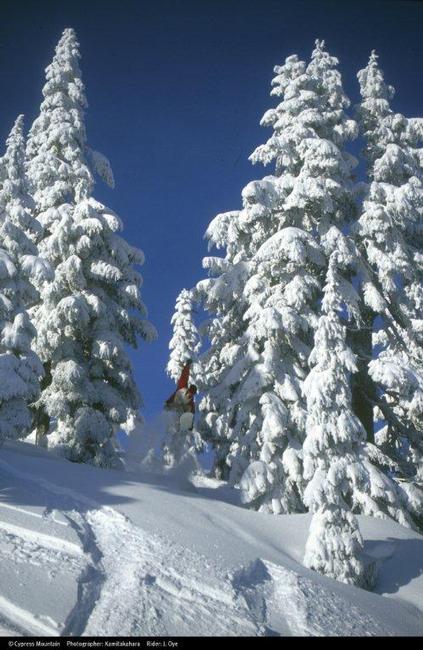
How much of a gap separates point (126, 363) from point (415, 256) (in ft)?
36.8

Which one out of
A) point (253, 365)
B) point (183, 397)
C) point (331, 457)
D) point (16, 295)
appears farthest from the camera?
point (183, 397)

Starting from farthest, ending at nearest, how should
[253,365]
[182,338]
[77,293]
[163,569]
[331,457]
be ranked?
[182,338] < [77,293] < [253,365] < [331,457] < [163,569]

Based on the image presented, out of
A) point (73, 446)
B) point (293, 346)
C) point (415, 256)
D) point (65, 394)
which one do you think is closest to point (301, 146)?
point (415, 256)

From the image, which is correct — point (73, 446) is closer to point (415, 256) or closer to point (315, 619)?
point (315, 619)

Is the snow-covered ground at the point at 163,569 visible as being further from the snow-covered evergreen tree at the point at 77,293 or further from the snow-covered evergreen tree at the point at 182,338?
the snow-covered evergreen tree at the point at 182,338

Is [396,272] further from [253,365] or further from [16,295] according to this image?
[16,295]

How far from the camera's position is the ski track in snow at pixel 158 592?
4887mm

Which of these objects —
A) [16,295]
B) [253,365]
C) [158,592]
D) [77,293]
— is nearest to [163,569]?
[158,592]

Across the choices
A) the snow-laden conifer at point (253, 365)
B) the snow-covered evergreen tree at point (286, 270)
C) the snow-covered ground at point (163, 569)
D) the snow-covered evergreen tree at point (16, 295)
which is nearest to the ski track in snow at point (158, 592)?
the snow-covered ground at point (163, 569)

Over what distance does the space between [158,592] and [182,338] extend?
24.3 m

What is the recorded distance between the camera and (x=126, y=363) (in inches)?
646

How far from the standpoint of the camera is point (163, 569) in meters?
6.35

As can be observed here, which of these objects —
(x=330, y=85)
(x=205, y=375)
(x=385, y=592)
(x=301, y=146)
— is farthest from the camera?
(x=205, y=375)

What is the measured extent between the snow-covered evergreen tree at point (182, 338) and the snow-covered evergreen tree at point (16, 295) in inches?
598
